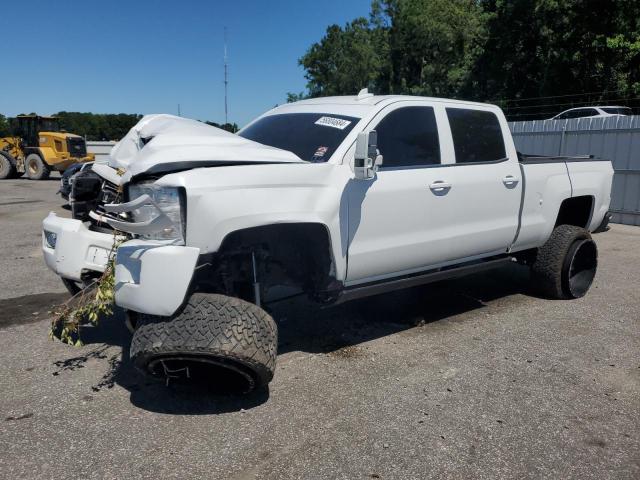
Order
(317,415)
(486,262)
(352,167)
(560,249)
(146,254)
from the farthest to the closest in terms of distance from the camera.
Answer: (560,249) < (486,262) < (352,167) < (317,415) < (146,254)

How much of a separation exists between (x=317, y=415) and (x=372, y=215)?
1437 mm

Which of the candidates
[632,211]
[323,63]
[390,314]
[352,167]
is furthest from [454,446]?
[323,63]

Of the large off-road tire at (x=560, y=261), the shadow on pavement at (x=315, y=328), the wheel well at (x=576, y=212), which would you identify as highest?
the wheel well at (x=576, y=212)

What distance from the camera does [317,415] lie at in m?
3.39

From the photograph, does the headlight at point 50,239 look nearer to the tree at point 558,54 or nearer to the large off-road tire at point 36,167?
the large off-road tire at point 36,167

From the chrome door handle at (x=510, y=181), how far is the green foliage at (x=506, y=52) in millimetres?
16561

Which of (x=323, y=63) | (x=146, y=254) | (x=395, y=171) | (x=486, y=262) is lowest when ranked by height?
(x=486, y=262)

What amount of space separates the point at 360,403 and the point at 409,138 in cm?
210

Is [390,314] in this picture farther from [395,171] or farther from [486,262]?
[395,171]

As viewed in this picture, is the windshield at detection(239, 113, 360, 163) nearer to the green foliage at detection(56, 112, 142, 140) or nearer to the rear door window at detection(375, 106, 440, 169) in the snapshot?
the rear door window at detection(375, 106, 440, 169)

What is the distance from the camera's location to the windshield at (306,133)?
409 cm

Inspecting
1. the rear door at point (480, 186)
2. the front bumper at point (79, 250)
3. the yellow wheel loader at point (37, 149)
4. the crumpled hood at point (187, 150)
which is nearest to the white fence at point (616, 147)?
the rear door at point (480, 186)

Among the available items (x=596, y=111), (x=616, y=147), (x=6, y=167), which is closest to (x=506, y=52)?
(x=596, y=111)

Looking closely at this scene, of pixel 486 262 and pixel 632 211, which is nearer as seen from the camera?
pixel 486 262
